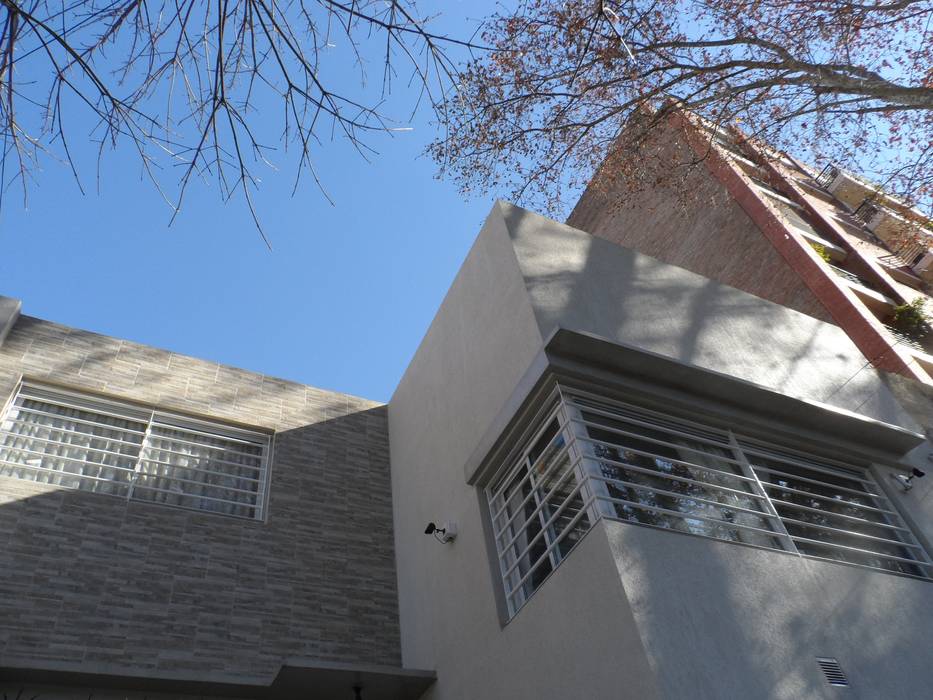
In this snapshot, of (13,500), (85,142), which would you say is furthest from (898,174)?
(13,500)

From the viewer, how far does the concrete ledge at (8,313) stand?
7.66 metres

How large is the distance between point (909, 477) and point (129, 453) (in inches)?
294

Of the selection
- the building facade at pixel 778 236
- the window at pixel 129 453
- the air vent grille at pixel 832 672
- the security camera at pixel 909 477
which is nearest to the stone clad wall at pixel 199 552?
the window at pixel 129 453

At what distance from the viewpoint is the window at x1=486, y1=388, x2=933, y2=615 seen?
17.5ft

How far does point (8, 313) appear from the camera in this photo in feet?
25.7

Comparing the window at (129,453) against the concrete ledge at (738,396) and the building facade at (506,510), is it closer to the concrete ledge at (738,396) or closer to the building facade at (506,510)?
the building facade at (506,510)

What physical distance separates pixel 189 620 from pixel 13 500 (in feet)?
6.09

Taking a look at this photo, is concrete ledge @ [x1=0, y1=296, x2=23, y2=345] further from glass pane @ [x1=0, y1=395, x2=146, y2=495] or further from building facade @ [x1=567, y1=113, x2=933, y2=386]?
building facade @ [x1=567, y1=113, x2=933, y2=386]

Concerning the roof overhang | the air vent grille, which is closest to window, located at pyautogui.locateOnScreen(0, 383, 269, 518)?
the roof overhang

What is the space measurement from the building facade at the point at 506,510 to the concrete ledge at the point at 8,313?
0.23 meters

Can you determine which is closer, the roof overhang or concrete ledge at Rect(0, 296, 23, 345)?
the roof overhang

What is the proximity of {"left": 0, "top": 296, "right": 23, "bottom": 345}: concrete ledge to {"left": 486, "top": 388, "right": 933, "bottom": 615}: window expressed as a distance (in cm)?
518

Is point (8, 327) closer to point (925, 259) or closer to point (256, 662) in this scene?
point (256, 662)

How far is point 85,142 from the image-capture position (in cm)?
282
